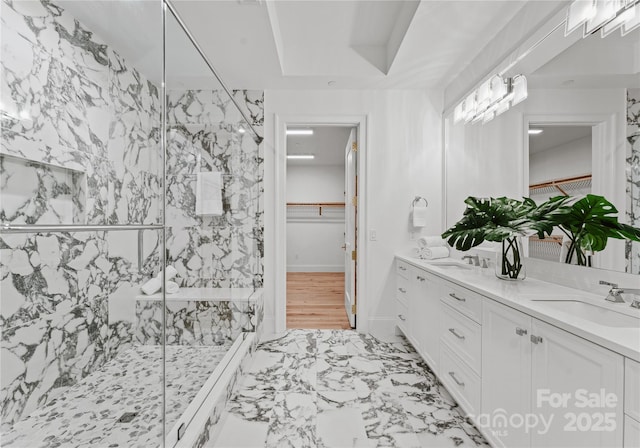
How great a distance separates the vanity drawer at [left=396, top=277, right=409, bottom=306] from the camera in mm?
2656

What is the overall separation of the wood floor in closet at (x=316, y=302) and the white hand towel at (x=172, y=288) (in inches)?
78.6

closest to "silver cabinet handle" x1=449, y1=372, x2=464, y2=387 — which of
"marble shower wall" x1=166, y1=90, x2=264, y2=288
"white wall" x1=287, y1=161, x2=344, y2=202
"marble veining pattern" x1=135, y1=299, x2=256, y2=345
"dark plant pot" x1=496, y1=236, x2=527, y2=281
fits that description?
"dark plant pot" x1=496, y1=236, x2=527, y2=281

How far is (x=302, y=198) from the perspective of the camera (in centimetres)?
674

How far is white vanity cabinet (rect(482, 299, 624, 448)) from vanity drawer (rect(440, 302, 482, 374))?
0.06 meters

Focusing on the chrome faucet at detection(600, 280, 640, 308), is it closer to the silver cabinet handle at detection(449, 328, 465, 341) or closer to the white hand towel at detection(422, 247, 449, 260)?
the silver cabinet handle at detection(449, 328, 465, 341)

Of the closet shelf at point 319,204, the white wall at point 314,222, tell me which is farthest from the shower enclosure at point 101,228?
the white wall at point 314,222

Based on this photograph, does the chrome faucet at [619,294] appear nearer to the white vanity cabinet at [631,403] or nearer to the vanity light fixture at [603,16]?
the white vanity cabinet at [631,403]

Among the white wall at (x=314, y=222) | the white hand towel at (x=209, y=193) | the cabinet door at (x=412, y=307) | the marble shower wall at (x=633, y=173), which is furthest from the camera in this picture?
the white wall at (x=314, y=222)

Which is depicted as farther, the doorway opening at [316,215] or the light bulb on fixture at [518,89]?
the doorway opening at [316,215]

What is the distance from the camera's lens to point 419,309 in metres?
2.31

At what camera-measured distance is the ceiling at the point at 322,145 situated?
4.66m

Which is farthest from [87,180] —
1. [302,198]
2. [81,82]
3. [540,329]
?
[302,198]

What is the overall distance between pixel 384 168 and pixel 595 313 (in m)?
2.07

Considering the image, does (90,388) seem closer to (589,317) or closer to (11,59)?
(11,59)
